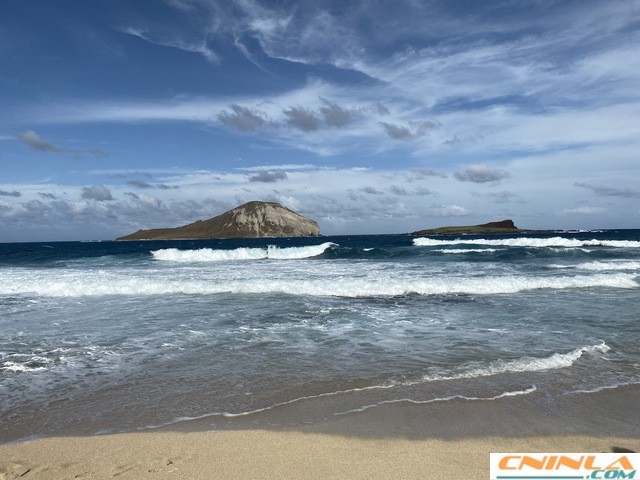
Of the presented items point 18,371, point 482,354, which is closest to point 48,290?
point 18,371

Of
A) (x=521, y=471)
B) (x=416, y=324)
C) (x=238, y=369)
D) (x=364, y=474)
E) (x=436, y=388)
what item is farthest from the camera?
(x=416, y=324)

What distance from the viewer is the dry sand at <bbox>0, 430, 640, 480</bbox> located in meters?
3.92

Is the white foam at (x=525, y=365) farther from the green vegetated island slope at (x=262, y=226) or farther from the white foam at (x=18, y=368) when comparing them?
the green vegetated island slope at (x=262, y=226)

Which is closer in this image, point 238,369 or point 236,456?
point 236,456

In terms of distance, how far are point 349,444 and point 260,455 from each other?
0.94m

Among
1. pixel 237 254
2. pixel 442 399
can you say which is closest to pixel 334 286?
pixel 442 399

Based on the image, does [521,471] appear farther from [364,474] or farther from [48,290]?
[48,290]

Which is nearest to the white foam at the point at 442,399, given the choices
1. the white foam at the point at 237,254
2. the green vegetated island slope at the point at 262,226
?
the white foam at the point at 237,254

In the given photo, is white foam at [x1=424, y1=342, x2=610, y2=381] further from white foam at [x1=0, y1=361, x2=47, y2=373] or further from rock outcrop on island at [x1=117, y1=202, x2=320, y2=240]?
rock outcrop on island at [x1=117, y1=202, x2=320, y2=240]

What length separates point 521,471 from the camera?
354 cm

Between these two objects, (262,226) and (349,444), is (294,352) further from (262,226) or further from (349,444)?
(262,226)

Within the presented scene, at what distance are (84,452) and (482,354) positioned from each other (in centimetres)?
653

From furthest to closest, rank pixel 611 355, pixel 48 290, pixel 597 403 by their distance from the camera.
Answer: pixel 48 290
pixel 611 355
pixel 597 403

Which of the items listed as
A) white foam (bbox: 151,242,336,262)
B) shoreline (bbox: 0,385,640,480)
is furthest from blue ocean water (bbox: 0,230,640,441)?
white foam (bbox: 151,242,336,262)
